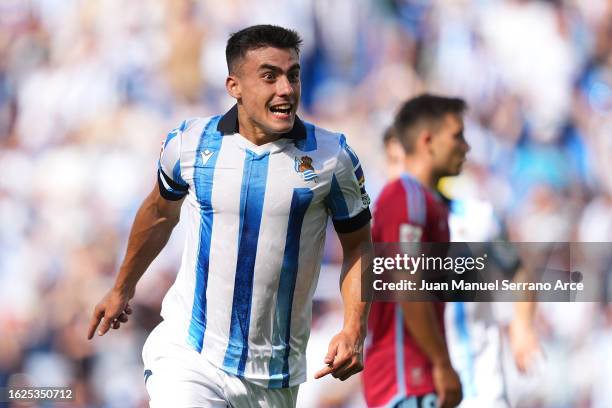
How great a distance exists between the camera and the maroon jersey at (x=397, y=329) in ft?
17.9

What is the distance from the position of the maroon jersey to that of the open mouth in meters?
1.53

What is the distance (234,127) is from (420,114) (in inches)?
85.4

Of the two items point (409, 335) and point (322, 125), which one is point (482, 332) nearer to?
point (409, 335)

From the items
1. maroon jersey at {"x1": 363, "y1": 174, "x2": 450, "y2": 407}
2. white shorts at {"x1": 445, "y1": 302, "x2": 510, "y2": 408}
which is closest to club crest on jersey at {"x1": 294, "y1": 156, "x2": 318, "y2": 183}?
maroon jersey at {"x1": 363, "y1": 174, "x2": 450, "y2": 407}

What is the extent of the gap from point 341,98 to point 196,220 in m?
2.99

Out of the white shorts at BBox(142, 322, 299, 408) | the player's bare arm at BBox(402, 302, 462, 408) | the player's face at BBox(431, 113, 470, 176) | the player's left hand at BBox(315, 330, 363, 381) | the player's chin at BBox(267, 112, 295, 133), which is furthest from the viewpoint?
the player's face at BBox(431, 113, 470, 176)

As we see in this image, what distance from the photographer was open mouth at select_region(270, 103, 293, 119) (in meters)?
4.09

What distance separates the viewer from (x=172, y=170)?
422 centimetres

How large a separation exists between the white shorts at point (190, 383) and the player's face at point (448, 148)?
2.06m

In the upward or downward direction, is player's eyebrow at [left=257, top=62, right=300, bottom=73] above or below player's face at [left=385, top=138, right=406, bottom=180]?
below

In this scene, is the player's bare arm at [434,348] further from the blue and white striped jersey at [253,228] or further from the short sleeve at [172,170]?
the short sleeve at [172,170]

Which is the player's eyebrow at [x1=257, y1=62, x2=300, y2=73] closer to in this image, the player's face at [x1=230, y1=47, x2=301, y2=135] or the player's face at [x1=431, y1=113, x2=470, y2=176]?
the player's face at [x1=230, y1=47, x2=301, y2=135]

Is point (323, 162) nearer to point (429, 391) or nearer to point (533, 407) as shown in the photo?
point (429, 391)

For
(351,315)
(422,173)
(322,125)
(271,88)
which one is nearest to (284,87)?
(271,88)
